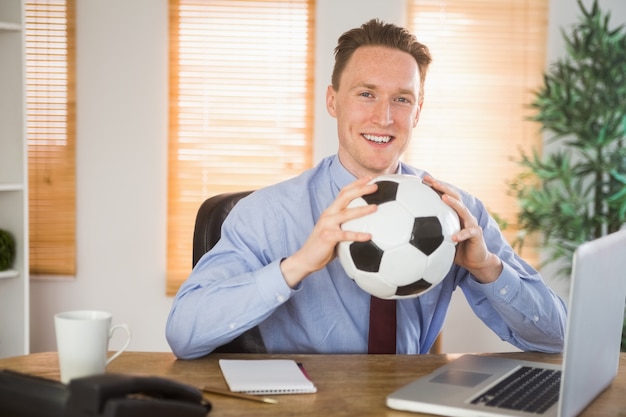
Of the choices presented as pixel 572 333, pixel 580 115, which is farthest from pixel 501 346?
pixel 572 333

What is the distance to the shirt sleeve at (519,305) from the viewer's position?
75.5 inches

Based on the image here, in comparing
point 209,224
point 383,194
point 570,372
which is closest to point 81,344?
point 383,194

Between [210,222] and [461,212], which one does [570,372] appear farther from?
[210,222]

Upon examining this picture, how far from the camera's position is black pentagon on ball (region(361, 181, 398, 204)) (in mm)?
1610

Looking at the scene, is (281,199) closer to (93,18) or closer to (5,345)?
(5,345)

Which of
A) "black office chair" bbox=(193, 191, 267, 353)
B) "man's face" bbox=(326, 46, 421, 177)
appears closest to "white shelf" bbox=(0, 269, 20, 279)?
"black office chair" bbox=(193, 191, 267, 353)

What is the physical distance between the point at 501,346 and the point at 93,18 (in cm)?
274

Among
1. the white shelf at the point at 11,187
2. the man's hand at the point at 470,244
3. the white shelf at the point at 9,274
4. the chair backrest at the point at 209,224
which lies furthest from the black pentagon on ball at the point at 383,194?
the white shelf at the point at 9,274

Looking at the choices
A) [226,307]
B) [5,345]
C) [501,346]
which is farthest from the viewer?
[501,346]

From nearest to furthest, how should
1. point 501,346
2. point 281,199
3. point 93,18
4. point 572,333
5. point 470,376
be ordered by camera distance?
point 572,333, point 470,376, point 281,199, point 93,18, point 501,346

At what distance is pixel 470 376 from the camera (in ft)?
5.36

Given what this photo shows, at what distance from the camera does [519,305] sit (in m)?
1.94

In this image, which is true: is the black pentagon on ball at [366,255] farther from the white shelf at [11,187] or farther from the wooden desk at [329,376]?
the white shelf at [11,187]

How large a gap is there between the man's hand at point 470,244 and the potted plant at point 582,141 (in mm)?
2254
